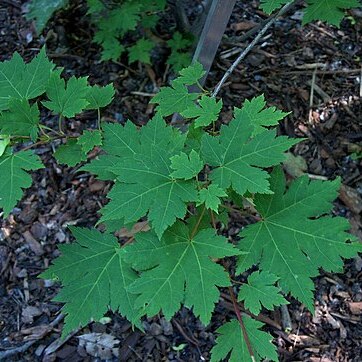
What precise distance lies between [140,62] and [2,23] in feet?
3.71

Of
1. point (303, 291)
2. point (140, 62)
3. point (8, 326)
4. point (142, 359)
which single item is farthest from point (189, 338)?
point (140, 62)

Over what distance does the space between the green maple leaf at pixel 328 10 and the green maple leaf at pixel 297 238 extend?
3.07 feet

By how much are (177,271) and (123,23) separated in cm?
198

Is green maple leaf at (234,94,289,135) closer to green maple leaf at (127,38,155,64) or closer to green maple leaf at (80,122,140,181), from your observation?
green maple leaf at (80,122,140,181)

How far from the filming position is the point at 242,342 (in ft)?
6.31

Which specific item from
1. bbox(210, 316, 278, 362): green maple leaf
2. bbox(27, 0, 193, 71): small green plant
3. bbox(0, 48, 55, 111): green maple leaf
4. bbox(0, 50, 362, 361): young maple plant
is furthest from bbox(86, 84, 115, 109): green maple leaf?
bbox(27, 0, 193, 71): small green plant

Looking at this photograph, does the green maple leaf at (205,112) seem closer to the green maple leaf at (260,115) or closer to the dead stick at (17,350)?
the green maple leaf at (260,115)

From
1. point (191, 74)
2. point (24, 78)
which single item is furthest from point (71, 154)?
point (191, 74)

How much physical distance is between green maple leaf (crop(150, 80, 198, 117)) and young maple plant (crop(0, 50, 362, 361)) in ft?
0.15

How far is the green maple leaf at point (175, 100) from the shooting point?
7.00 ft

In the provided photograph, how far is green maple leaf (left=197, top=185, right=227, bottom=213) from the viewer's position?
165 centimetres

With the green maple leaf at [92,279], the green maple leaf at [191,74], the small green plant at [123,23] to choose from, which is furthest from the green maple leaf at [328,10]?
the green maple leaf at [92,279]

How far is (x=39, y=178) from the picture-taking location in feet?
11.1

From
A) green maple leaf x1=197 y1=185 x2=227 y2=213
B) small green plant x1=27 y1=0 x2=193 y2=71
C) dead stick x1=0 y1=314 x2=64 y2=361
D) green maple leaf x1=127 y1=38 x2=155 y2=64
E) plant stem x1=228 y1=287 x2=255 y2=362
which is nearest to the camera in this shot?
green maple leaf x1=197 y1=185 x2=227 y2=213
